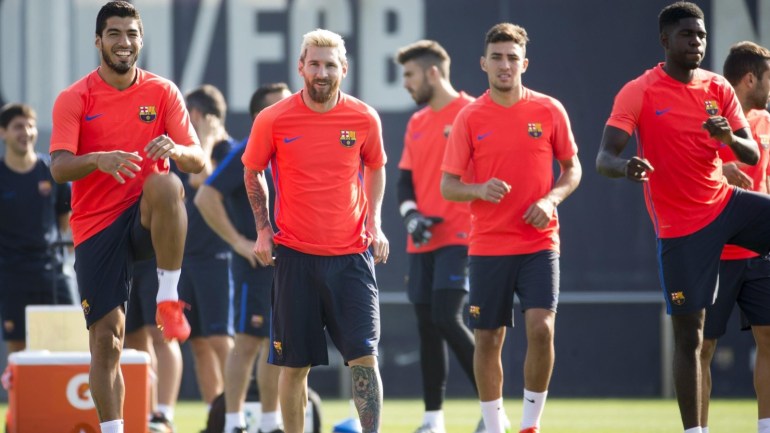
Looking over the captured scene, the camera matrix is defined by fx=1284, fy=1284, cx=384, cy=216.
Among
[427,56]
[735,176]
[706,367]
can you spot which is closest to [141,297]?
[427,56]

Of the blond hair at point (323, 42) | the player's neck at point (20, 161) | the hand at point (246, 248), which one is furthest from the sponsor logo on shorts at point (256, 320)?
the player's neck at point (20, 161)

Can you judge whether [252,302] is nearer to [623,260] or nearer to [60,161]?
[60,161]

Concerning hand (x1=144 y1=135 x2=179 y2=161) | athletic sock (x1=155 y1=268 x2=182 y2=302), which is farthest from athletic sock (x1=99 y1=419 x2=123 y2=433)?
hand (x1=144 y1=135 x2=179 y2=161)

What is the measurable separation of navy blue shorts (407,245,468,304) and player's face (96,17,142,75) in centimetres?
308

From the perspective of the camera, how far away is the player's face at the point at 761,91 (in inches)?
310

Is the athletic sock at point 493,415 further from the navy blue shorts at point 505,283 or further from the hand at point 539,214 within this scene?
the hand at point 539,214

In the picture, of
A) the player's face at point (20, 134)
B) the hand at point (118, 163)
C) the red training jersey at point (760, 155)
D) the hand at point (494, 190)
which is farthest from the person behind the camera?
the player's face at point (20, 134)

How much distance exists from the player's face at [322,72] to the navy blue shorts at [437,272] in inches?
98.3

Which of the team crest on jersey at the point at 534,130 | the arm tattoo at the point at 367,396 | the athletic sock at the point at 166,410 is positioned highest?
the team crest on jersey at the point at 534,130

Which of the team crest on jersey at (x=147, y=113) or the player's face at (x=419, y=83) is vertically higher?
the player's face at (x=419, y=83)

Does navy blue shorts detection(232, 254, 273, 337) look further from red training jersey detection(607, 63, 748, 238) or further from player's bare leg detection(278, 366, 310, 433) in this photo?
red training jersey detection(607, 63, 748, 238)

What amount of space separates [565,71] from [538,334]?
6260 millimetres

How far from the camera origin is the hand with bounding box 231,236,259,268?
8430mm

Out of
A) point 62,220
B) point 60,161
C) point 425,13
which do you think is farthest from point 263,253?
point 425,13
